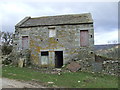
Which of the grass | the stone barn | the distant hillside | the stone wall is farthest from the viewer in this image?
the distant hillside

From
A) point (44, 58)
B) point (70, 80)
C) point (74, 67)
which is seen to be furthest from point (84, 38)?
point (70, 80)

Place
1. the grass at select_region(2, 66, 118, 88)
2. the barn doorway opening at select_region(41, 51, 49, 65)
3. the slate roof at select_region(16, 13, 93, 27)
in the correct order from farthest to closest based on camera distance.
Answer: the barn doorway opening at select_region(41, 51, 49, 65)
the slate roof at select_region(16, 13, 93, 27)
the grass at select_region(2, 66, 118, 88)

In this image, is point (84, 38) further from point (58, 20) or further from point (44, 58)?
point (44, 58)

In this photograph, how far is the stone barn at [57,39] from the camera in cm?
1733

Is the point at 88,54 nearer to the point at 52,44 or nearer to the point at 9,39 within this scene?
the point at 52,44

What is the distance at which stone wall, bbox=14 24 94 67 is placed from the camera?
1720cm

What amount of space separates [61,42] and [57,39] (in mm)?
640

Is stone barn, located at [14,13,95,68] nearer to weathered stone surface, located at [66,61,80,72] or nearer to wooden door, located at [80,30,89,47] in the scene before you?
wooden door, located at [80,30,89,47]

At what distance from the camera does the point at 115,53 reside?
80.9ft

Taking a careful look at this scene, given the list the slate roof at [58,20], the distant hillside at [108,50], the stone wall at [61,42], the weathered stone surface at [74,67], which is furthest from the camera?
the distant hillside at [108,50]

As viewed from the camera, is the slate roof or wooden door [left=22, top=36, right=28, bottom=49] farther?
wooden door [left=22, top=36, right=28, bottom=49]

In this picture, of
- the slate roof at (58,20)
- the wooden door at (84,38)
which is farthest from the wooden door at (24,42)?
the wooden door at (84,38)

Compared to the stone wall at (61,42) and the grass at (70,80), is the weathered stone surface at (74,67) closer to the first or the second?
the stone wall at (61,42)

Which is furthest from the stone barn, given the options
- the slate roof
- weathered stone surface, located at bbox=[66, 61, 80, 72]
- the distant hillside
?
the distant hillside
